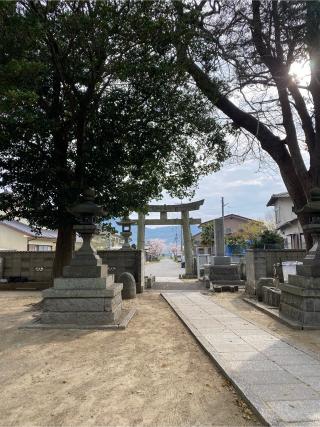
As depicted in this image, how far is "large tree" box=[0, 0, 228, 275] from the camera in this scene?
913 cm

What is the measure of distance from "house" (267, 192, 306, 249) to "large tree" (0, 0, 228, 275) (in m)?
17.3

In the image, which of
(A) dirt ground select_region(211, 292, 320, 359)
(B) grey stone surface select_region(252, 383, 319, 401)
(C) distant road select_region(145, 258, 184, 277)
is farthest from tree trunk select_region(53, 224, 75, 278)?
(C) distant road select_region(145, 258, 184, 277)

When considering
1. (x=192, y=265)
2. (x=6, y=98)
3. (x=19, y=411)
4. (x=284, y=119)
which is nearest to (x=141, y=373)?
(x=19, y=411)

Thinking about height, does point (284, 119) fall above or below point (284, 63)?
below

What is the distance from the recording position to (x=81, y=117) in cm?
1111

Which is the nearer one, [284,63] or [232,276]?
[284,63]

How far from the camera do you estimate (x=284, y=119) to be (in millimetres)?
12680

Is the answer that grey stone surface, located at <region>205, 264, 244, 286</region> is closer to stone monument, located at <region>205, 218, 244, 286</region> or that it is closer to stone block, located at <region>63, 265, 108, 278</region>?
stone monument, located at <region>205, 218, 244, 286</region>

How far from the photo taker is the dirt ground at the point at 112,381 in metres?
3.95

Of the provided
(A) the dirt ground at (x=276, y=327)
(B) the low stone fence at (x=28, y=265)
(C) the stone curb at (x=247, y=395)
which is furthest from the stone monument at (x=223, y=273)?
(C) the stone curb at (x=247, y=395)

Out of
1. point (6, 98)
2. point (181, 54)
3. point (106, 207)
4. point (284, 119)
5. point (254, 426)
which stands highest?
point (181, 54)

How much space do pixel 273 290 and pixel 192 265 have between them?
17.3 meters

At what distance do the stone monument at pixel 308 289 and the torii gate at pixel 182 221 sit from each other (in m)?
18.7

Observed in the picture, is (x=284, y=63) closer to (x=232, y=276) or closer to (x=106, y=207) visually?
(x=106, y=207)
